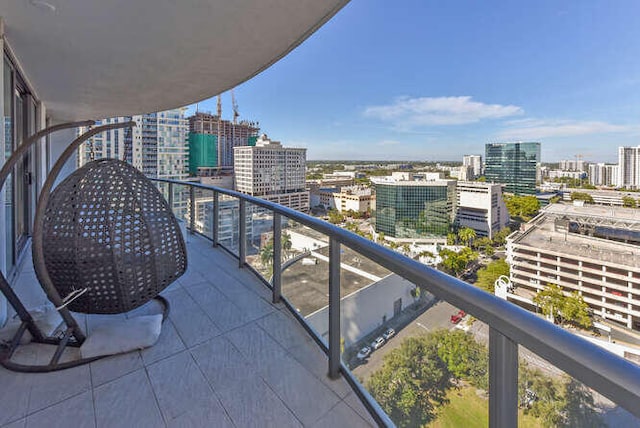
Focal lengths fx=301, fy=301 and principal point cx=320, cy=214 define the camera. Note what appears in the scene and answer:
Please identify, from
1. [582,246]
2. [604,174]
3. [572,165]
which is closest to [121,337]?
[582,246]

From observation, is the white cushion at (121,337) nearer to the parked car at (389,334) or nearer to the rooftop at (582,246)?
the parked car at (389,334)

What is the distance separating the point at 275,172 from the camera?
52.2ft

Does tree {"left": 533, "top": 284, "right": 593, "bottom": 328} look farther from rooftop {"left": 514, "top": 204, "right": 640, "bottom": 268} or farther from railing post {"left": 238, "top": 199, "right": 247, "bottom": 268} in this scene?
railing post {"left": 238, "top": 199, "right": 247, "bottom": 268}

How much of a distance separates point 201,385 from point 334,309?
0.82 meters

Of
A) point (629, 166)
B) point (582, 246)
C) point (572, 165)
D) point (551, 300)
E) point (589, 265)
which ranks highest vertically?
point (572, 165)

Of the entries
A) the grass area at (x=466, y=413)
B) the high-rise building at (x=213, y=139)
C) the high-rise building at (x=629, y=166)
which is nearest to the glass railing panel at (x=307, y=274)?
the grass area at (x=466, y=413)

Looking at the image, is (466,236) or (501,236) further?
(501,236)

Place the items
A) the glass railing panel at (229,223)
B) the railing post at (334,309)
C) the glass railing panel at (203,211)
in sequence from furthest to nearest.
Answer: the glass railing panel at (203,211)
the glass railing panel at (229,223)
the railing post at (334,309)

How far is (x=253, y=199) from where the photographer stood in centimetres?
285

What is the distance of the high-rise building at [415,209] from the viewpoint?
27.4 metres

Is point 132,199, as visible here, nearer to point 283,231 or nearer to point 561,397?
point 283,231

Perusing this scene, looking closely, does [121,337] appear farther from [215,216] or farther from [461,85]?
[461,85]

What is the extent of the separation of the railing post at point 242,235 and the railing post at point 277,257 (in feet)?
2.43

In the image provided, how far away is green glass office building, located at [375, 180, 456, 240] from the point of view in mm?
27453
